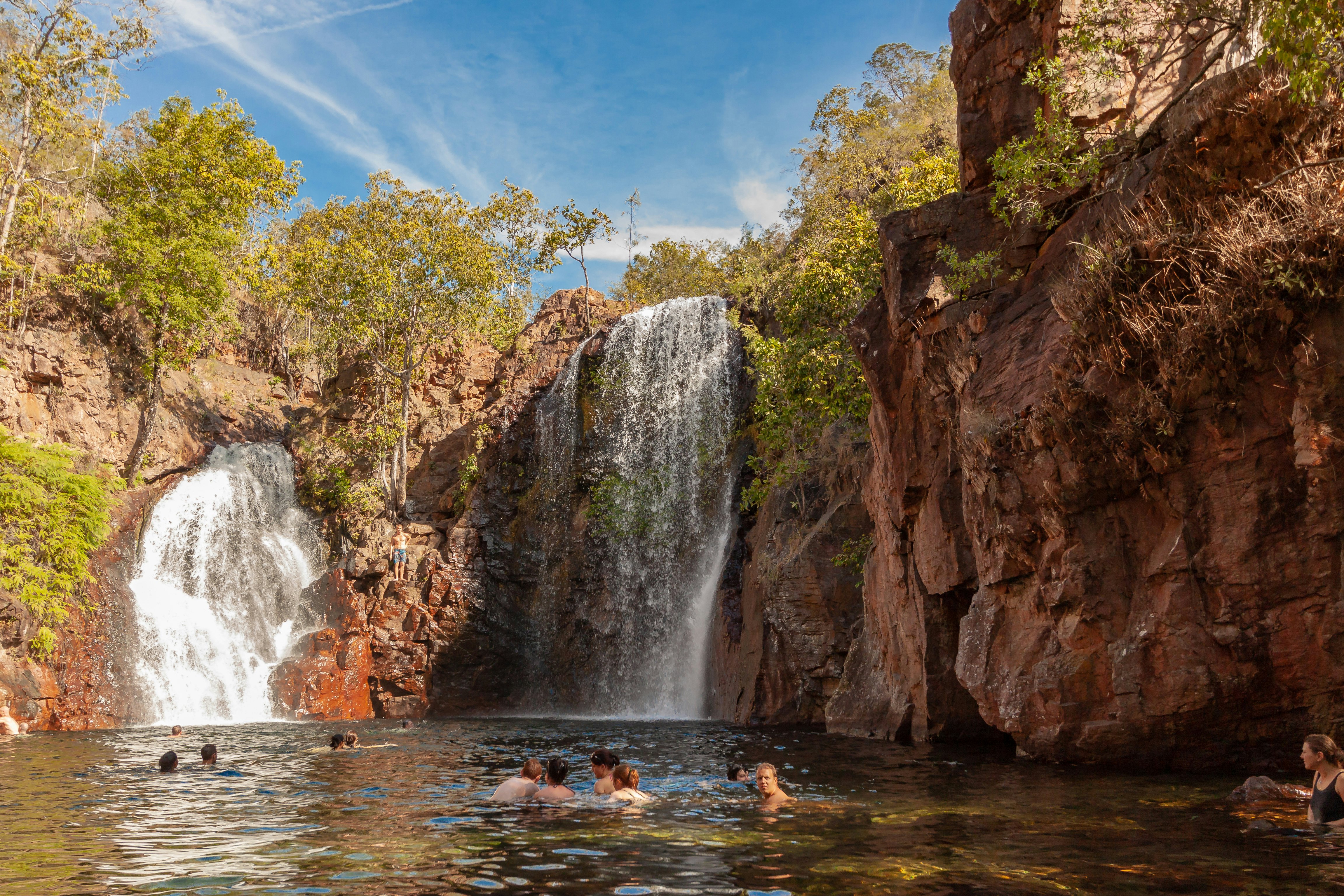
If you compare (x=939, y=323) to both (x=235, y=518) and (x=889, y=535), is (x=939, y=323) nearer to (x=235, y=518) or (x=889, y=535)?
(x=889, y=535)

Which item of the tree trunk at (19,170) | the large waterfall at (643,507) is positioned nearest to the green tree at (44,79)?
the tree trunk at (19,170)

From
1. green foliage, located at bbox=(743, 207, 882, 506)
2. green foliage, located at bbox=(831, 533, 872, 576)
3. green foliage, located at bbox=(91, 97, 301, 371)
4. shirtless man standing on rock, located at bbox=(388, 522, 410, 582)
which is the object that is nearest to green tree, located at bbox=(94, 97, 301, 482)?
green foliage, located at bbox=(91, 97, 301, 371)

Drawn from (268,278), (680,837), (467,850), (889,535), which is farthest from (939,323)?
(268,278)

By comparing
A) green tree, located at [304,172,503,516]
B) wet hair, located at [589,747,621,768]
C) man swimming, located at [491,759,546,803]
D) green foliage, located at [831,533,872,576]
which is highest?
green tree, located at [304,172,503,516]

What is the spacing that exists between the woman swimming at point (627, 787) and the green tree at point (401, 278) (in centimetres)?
2836

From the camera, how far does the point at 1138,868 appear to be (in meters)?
7.92

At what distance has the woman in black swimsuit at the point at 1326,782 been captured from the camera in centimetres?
956

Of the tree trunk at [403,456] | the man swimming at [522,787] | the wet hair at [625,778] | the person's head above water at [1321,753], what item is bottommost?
the man swimming at [522,787]

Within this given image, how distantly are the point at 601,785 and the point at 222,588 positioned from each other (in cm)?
2502

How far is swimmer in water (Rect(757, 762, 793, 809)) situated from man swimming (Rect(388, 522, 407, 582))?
81.2ft

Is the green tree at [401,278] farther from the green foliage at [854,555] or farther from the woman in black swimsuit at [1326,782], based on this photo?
the woman in black swimsuit at [1326,782]

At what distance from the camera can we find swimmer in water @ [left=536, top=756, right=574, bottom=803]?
12.1 m

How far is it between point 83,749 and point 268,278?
87.4 feet

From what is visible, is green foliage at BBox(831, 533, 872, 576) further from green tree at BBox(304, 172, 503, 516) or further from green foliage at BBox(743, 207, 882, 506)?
green tree at BBox(304, 172, 503, 516)
